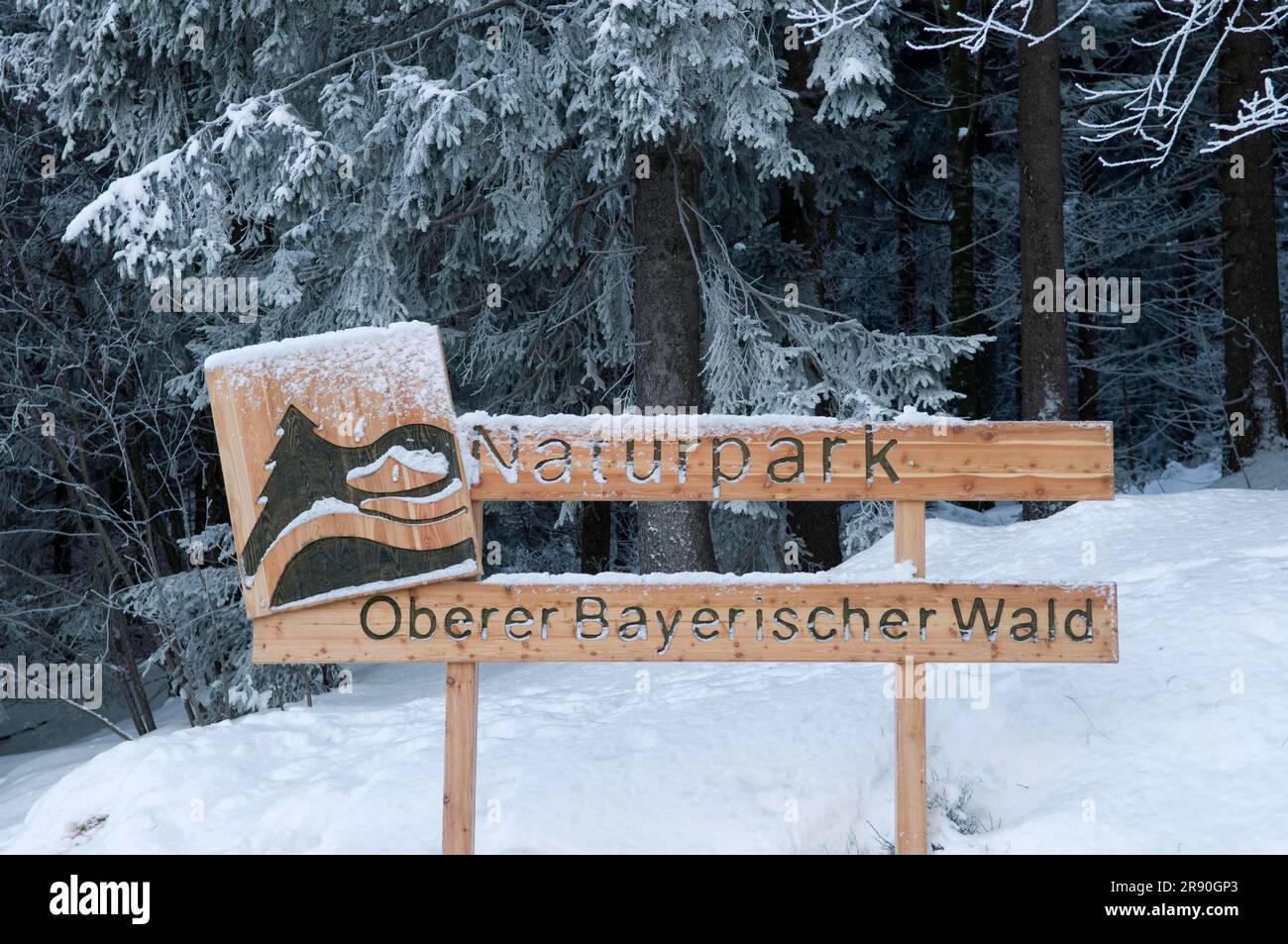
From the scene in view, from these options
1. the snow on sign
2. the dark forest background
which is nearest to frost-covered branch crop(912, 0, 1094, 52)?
the dark forest background

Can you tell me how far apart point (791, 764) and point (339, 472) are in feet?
8.06

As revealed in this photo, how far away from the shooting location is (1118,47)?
662 inches

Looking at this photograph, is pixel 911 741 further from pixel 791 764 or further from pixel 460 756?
pixel 460 756

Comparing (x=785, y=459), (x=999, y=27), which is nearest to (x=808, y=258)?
(x=999, y=27)

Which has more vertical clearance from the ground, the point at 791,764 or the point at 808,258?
the point at 808,258

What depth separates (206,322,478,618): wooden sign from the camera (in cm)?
475

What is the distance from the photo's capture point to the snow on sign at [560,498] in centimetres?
475

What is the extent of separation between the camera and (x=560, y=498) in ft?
15.7

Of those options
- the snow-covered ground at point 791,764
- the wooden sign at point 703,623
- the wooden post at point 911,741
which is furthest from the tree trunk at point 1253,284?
the wooden post at point 911,741

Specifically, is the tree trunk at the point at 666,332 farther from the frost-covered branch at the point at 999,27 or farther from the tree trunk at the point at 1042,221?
the tree trunk at the point at 1042,221

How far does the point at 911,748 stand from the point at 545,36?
6656 millimetres

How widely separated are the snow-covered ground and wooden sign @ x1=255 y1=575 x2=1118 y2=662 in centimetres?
30

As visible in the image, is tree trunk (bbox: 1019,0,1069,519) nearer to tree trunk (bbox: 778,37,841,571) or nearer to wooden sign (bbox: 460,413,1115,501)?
tree trunk (bbox: 778,37,841,571)

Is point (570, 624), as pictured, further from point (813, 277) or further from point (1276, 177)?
point (1276, 177)
